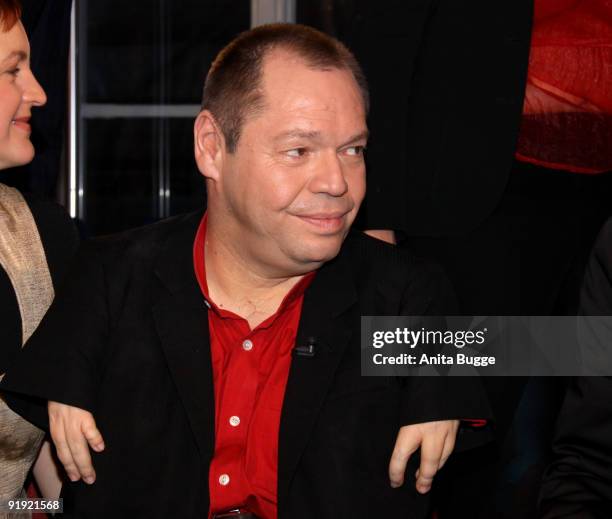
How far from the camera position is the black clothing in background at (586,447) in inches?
49.9

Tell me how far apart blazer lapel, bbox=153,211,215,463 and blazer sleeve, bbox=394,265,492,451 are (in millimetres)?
322

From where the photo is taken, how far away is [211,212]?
1.62m

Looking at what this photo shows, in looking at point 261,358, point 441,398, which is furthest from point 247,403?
point 441,398

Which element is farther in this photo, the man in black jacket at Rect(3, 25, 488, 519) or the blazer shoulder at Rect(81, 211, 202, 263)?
the blazer shoulder at Rect(81, 211, 202, 263)

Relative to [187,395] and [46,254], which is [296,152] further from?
[46,254]

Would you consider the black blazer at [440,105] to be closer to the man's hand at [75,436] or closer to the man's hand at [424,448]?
the man's hand at [424,448]

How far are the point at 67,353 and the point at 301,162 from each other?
488 millimetres

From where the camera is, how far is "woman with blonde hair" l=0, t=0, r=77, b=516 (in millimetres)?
1601

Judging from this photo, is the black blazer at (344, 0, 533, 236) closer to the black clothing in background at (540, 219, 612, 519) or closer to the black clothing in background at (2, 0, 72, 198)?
the black clothing in background at (540, 219, 612, 519)

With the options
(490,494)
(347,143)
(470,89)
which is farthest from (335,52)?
(490,494)

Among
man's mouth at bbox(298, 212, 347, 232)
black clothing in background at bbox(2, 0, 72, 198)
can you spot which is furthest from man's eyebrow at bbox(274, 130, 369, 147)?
black clothing in background at bbox(2, 0, 72, 198)

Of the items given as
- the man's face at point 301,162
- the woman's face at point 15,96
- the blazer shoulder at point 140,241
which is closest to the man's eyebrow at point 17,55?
the woman's face at point 15,96

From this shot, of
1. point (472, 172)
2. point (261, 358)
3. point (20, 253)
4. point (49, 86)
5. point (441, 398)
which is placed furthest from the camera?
point (49, 86)

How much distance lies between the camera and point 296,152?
149cm
